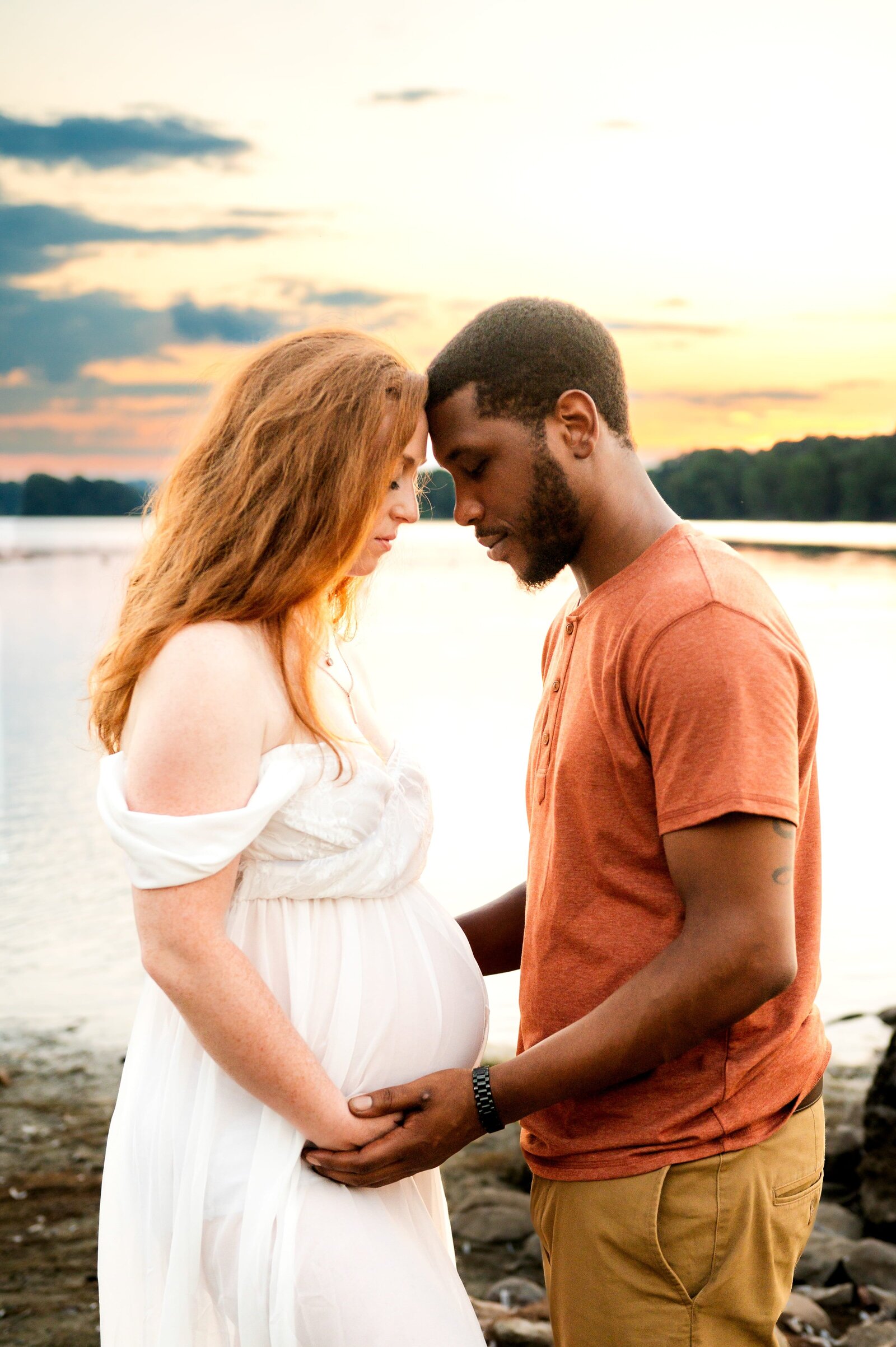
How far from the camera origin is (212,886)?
1808mm

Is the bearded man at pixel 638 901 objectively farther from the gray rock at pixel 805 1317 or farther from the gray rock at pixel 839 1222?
the gray rock at pixel 839 1222

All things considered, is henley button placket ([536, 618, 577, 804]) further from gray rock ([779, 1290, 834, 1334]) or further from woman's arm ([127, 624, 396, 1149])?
gray rock ([779, 1290, 834, 1334])

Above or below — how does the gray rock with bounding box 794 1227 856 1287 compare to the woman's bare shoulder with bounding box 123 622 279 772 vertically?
below

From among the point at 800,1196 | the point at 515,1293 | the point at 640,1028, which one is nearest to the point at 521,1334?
the point at 515,1293

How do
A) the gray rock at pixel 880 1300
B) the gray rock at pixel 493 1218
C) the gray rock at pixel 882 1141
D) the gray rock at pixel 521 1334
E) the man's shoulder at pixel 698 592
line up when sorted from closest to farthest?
the man's shoulder at pixel 698 592 < the gray rock at pixel 521 1334 < the gray rock at pixel 880 1300 < the gray rock at pixel 882 1141 < the gray rock at pixel 493 1218

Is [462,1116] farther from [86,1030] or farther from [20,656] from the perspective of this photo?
[20,656]

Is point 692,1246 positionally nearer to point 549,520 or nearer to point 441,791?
point 549,520

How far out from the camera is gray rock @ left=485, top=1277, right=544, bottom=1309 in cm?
385

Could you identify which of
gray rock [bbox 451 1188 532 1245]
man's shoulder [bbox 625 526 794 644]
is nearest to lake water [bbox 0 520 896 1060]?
man's shoulder [bbox 625 526 794 644]

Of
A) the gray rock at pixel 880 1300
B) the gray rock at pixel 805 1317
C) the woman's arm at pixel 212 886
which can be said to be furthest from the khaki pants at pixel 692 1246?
the gray rock at pixel 880 1300

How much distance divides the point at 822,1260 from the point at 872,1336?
612 millimetres

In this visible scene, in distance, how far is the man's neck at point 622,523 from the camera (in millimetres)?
2119

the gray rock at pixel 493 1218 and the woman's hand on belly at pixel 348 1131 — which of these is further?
the gray rock at pixel 493 1218

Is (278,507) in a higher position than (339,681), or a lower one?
Result: higher
